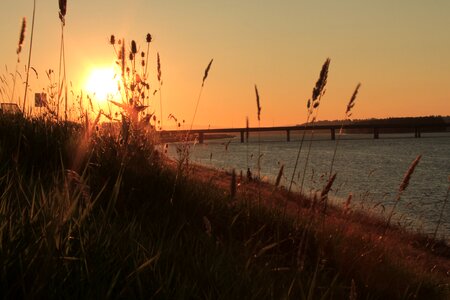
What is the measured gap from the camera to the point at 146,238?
3076mm

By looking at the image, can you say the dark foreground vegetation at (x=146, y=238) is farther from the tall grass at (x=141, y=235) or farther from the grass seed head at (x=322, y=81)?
the grass seed head at (x=322, y=81)

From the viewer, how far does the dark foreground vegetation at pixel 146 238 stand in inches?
88.0

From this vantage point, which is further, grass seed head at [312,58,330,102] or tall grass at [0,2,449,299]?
grass seed head at [312,58,330,102]

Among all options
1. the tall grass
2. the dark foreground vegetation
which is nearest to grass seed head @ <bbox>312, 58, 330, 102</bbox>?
the tall grass

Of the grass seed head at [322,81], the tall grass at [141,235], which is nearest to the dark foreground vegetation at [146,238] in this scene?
the tall grass at [141,235]

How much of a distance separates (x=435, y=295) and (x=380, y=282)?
883 mm

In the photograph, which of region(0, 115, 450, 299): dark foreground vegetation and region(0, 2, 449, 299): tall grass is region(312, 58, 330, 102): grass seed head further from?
region(0, 115, 450, 299): dark foreground vegetation

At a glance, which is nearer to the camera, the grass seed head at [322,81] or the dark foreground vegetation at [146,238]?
the dark foreground vegetation at [146,238]

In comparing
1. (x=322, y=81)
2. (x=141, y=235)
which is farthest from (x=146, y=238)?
(x=322, y=81)

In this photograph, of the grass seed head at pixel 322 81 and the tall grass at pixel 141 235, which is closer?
the tall grass at pixel 141 235

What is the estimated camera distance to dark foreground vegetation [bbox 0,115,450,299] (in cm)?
224

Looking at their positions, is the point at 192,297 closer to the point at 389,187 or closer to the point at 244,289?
the point at 244,289

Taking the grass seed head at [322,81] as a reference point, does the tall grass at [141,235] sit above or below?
below

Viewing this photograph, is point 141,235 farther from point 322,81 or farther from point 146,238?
point 322,81
